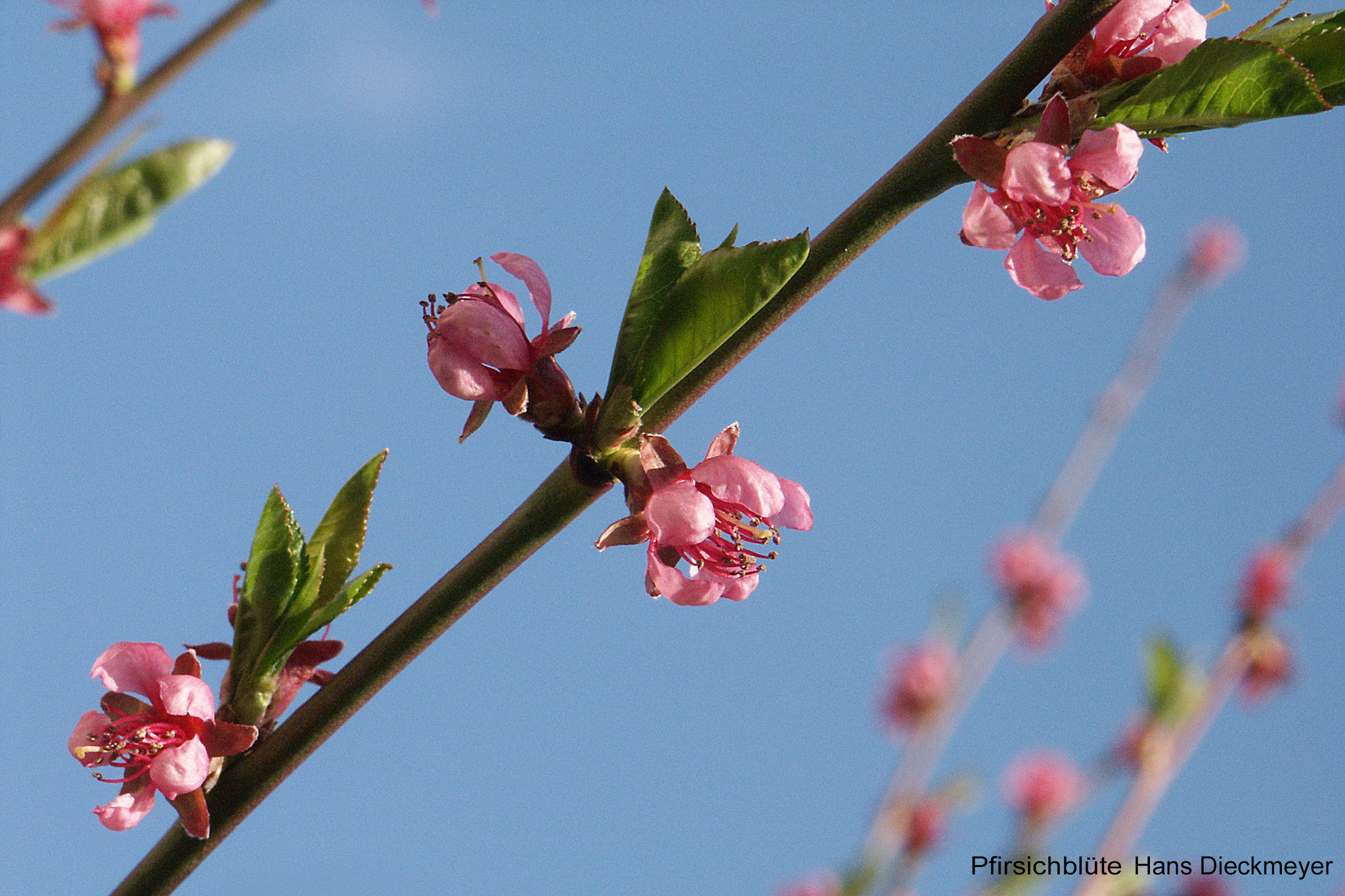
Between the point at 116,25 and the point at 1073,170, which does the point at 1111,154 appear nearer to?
the point at 1073,170

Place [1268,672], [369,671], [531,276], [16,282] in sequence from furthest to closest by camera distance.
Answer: [1268,672] → [531,276] → [369,671] → [16,282]

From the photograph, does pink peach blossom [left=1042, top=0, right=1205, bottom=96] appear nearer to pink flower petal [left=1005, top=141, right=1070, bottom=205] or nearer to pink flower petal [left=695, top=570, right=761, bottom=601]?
pink flower petal [left=1005, top=141, right=1070, bottom=205]

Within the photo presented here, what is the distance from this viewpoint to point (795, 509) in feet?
3.58

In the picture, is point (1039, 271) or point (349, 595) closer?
point (349, 595)

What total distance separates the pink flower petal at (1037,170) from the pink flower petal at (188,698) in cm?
79

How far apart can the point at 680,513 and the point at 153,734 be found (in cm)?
50

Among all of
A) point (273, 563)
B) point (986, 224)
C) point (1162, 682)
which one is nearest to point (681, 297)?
point (986, 224)

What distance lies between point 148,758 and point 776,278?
69cm

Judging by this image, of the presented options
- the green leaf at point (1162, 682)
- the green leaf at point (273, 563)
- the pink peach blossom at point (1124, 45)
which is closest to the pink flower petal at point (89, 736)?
the green leaf at point (273, 563)

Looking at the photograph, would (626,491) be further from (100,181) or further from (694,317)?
(100,181)

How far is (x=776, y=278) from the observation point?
2.82 ft

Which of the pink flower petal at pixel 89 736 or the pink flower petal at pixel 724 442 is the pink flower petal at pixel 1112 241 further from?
the pink flower petal at pixel 89 736

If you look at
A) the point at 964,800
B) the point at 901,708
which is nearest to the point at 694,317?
the point at 964,800

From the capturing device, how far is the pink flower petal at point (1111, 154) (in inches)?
36.2
